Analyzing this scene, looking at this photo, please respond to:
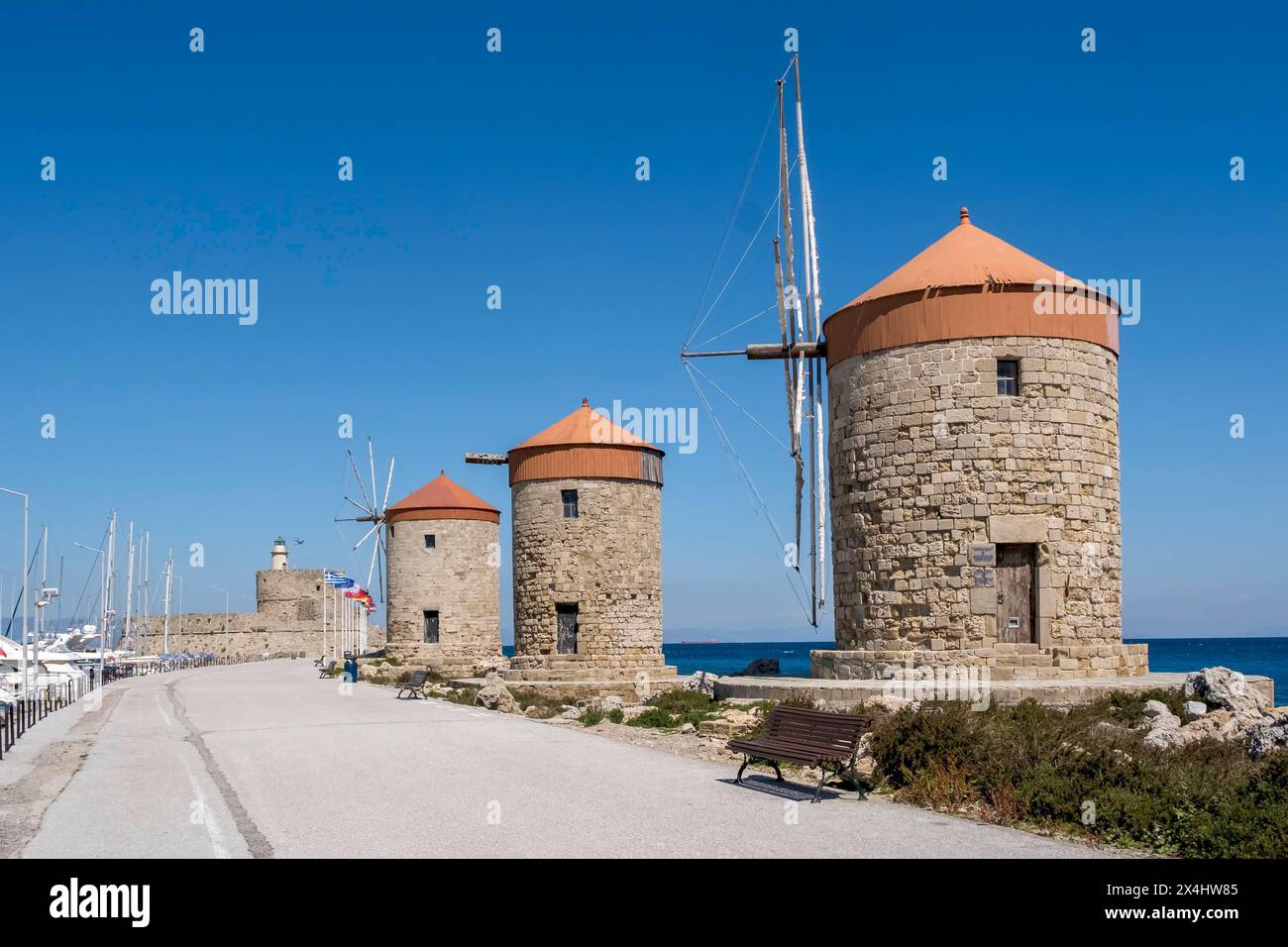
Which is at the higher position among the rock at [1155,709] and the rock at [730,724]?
the rock at [1155,709]

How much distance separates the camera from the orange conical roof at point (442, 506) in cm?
4138

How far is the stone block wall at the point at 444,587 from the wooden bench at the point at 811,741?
99.4 ft

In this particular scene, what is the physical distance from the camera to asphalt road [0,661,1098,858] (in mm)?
8398

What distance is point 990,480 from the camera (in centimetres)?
1738

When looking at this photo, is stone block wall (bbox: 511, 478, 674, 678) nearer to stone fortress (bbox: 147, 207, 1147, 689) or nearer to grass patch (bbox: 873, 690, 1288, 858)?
stone fortress (bbox: 147, 207, 1147, 689)

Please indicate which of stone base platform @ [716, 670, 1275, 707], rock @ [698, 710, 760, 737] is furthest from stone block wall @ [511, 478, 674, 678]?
rock @ [698, 710, 760, 737]

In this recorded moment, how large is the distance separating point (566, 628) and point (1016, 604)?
1628 centimetres

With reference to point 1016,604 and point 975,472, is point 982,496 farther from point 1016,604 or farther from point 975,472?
point 1016,604

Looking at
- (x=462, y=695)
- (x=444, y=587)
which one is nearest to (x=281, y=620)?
(x=444, y=587)

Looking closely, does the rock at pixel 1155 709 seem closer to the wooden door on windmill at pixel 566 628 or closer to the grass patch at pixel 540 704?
the grass patch at pixel 540 704

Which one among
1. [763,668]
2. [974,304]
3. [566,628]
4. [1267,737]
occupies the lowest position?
[763,668]

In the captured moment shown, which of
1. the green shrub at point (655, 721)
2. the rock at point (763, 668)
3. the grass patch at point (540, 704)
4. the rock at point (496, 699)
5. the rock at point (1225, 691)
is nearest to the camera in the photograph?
the rock at point (1225, 691)

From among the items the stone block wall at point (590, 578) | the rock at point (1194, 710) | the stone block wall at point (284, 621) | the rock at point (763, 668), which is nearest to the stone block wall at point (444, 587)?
the stone block wall at point (590, 578)

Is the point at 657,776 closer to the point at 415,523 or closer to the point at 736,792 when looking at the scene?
the point at 736,792
